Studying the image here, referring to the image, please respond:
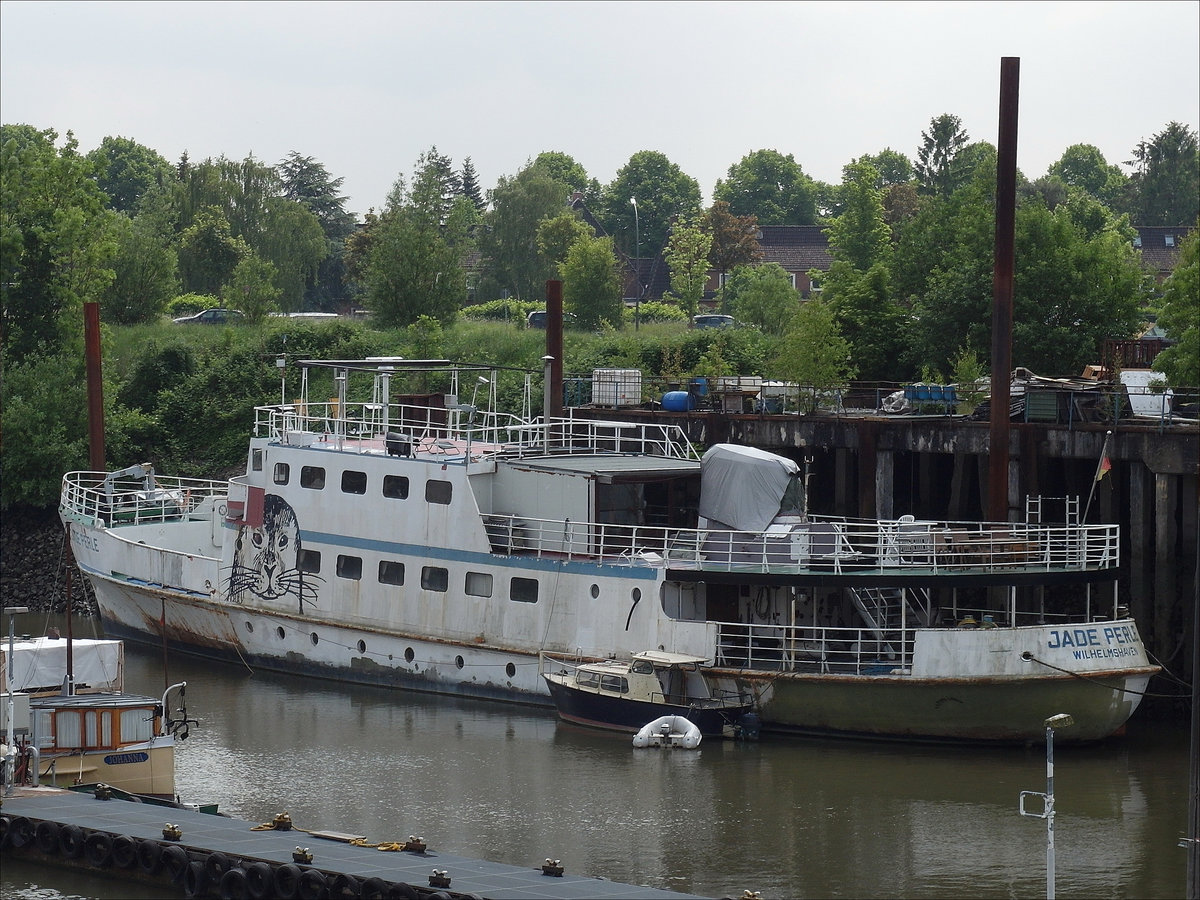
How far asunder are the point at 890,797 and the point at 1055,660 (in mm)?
3764

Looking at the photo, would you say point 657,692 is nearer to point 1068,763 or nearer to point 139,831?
point 1068,763

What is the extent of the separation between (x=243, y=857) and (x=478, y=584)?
11.8m

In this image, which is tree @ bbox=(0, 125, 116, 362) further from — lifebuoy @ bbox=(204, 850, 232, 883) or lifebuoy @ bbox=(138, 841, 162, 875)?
lifebuoy @ bbox=(204, 850, 232, 883)

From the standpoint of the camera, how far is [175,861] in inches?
817

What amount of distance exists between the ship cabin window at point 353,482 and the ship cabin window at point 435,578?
2.08 meters

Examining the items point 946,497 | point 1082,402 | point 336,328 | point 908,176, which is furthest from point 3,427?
point 908,176

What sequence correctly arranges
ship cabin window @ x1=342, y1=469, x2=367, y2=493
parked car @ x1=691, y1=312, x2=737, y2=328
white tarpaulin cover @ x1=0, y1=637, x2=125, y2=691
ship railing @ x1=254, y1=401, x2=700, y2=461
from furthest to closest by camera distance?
parked car @ x1=691, y1=312, x2=737, y2=328, ship cabin window @ x1=342, y1=469, x2=367, y2=493, ship railing @ x1=254, y1=401, x2=700, y2=461, white tarpaulin cover @ x1=0, y1=637, x2=125, y2=691

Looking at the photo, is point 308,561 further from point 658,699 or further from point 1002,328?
point 1002,328

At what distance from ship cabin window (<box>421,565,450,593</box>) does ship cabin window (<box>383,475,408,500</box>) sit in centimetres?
141

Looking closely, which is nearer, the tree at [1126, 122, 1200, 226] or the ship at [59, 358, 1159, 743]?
the ship at [59, 358, 1159, 743]

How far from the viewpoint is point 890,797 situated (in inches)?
998

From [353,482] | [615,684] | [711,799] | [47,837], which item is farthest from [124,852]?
[353,482]

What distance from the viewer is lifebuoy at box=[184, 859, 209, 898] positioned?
2047 cm

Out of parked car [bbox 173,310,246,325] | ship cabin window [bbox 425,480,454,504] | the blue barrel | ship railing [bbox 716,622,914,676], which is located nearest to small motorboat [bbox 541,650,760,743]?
ship railing [bbox 716,622,914,676]
